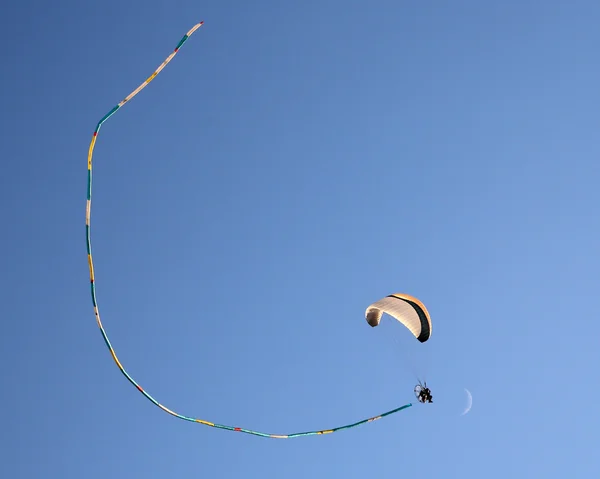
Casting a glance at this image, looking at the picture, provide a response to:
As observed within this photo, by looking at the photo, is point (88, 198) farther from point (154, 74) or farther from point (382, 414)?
point (382, 414)

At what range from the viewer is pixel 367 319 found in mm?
36938

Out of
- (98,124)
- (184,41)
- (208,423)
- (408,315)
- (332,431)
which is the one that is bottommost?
(208,423)

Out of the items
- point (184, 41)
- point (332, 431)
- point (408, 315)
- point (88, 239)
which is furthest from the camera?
point (408, 315)

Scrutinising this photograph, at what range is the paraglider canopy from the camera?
35.2 meters

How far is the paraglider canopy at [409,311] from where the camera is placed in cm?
3519

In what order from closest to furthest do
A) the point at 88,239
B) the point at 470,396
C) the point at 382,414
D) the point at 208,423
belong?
the point at 88,239 → the point at 208,423 → the point at 382,414 → the point at 470,396

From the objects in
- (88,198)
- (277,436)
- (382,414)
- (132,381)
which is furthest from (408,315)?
(88,198)

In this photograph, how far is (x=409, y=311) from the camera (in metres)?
Answer: 35.4

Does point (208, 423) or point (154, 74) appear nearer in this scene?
point (154, 74)

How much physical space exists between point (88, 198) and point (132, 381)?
20.7ft

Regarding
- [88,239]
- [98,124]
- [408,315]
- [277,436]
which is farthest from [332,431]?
[98,124]

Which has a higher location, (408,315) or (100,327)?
(408,315)

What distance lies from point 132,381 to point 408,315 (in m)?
14.3

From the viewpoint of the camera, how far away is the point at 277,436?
27953 mm
